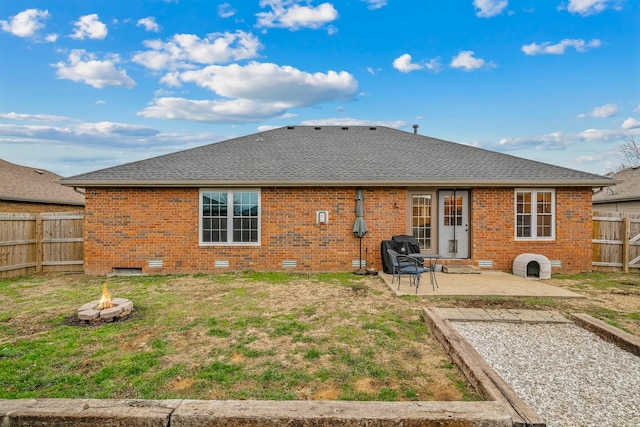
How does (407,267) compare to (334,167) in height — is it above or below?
below

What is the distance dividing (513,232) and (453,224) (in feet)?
5.46

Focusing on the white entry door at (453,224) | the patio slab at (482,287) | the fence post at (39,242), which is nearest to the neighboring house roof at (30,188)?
the fence post at (39,242)

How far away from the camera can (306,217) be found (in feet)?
30.0

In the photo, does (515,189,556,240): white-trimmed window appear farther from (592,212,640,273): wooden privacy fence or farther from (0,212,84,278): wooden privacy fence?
(0,212,84,278): wooden privacy fence

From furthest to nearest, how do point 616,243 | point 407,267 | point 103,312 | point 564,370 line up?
point 616,243 < point 407,267 < point 103,312 < point 564,370

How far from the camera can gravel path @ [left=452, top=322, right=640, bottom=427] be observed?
2.65m

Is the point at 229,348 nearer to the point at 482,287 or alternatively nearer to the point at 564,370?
the point at 564,370

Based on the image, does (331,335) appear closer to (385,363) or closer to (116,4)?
(385,363)

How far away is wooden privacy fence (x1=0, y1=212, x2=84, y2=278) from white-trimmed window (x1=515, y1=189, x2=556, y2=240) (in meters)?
13.2

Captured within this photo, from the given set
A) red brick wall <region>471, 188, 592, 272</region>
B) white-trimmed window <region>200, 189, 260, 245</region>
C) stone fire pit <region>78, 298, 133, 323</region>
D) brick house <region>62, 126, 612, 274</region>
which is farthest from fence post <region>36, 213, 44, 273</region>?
red brick wall <region>471, 188, 592, 272</region>

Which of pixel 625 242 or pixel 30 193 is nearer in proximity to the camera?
pixel 625 242

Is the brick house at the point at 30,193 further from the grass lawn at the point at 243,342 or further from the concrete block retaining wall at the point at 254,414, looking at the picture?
the concrete block retaining wall at the point at 254,414

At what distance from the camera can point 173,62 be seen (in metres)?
13.6

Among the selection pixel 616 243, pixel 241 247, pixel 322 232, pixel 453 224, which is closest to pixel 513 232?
pixel 453 224
